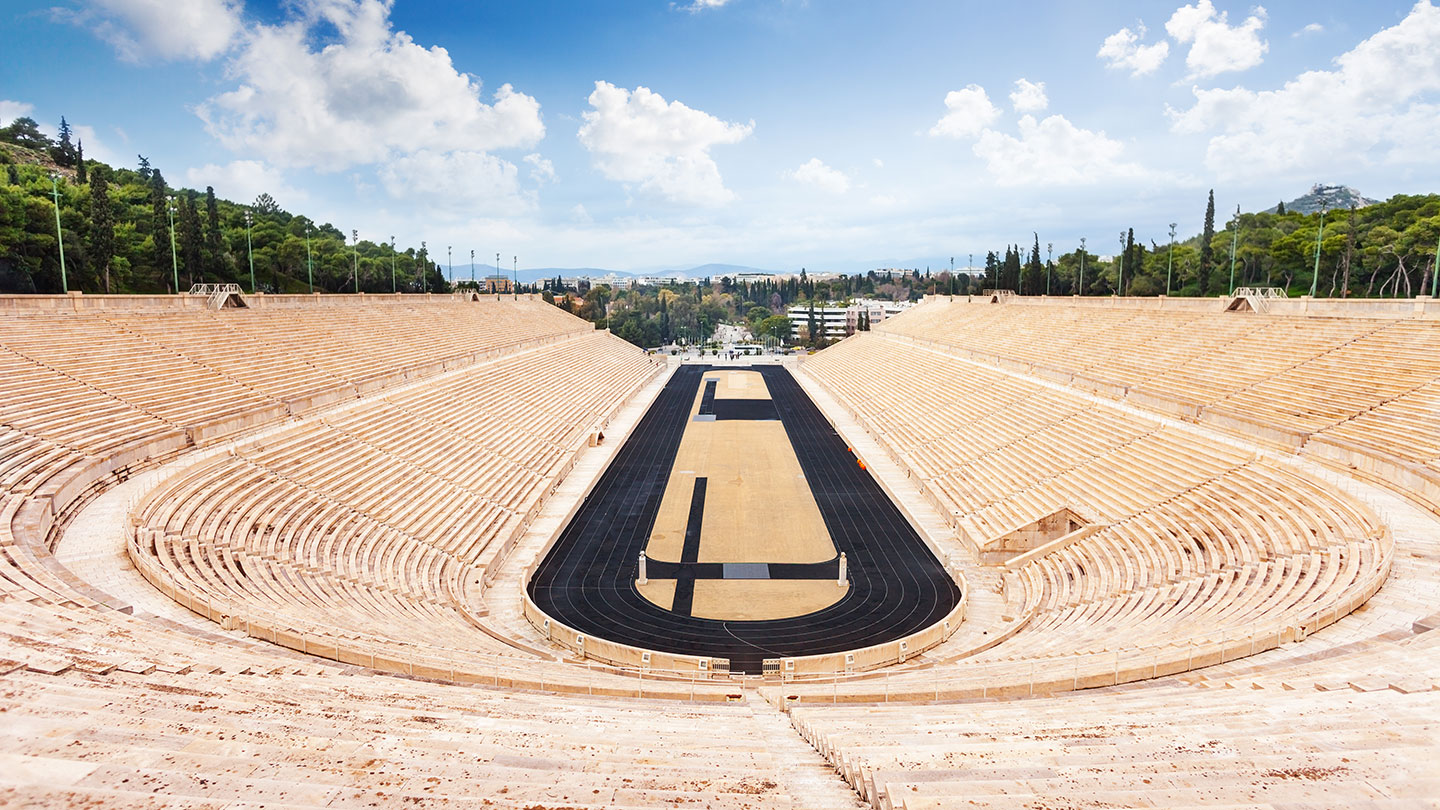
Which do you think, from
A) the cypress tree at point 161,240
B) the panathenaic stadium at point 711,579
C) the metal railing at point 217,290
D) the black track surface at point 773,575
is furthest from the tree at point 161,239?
the black track surface at point 773,575

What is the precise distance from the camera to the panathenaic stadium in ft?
17.6

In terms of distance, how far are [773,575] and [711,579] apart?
149 centimetres

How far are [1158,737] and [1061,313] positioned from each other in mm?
37844

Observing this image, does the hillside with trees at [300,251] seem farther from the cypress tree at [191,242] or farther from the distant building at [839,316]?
the distant building at [839,316]

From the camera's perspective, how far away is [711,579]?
16.6 meters

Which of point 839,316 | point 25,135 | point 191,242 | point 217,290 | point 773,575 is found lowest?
point 773,575

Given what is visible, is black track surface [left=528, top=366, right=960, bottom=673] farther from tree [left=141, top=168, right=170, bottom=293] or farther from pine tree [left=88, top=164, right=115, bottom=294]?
tree [left=141, top=168, right=170, bottom=293]

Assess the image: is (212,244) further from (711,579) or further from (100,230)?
(711,579)

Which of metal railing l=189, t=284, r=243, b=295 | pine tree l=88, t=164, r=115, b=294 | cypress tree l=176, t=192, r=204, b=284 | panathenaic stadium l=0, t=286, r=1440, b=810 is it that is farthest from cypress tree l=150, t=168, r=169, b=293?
panathenaic stadium l=0, t=286, r=1440, b=810

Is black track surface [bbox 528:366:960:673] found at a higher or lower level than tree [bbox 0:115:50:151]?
lower

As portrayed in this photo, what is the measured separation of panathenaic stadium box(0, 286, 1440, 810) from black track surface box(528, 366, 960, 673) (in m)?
0.11

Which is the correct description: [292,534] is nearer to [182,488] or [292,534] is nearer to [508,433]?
[182,488]

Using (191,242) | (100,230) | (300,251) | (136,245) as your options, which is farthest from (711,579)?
(300,251)

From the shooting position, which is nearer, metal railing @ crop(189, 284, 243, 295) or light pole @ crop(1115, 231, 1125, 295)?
metal railing @ crop(189, 284, 243, 295)
